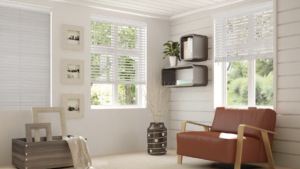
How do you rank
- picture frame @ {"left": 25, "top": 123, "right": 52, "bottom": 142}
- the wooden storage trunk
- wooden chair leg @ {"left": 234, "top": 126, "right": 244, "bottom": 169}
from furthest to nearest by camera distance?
picture frame @ {"left": 25, "top": 123, "right": 52, "bottom": 142}, the wooden storage trunk, wooden chair leg @ {"left": 234, "top": 126, "right": 244, "bottom": 169}

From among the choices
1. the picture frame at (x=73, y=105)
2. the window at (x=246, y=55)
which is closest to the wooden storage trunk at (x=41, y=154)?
the picture frame at (x=73, y=105)

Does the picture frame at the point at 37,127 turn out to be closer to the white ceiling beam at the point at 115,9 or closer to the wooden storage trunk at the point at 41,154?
the wooden storage trunk at the point at 41,154

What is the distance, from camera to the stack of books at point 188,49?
502 centimetres

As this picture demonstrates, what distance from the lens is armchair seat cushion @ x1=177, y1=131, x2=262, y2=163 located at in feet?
11.5

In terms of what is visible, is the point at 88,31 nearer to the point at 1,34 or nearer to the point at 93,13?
the point at 93,13

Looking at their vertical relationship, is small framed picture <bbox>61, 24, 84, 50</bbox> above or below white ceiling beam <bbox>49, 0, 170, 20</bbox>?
below

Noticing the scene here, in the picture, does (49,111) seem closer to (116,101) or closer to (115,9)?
(116,101)

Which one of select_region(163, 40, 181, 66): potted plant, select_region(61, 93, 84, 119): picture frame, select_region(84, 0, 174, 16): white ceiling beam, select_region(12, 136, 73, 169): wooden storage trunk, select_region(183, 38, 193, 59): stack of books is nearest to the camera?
select_region(12, 136, 73, 169): wooden storage trunk

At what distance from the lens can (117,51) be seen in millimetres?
5316

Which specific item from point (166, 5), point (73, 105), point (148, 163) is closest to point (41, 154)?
point (73, 105)

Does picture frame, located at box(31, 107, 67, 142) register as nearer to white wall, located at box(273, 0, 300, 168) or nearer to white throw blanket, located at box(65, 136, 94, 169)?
white throw blanket, located at box(65, 136, 94, 169)

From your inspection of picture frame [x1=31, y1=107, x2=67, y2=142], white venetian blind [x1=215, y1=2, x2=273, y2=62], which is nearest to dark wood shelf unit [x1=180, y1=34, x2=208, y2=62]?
white venetian blind [x1=215, y1=2, x2=273, y2=62]

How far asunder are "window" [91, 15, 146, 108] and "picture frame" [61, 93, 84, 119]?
0.35m

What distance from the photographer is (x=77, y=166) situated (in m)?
3.97
